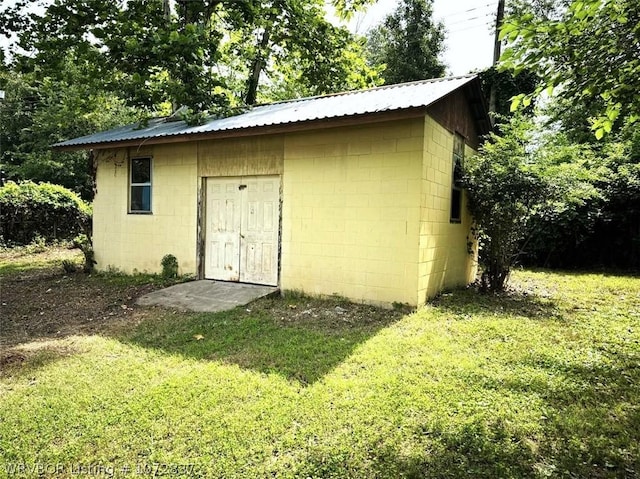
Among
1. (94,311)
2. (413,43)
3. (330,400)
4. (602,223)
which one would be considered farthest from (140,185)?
(413,43)

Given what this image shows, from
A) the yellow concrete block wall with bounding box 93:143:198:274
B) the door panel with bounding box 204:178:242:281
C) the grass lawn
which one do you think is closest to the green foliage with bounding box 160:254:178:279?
the yellow concrete block wall with bounding box 93:143:198:274

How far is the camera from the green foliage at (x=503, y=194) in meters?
6.74

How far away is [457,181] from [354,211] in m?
2.44

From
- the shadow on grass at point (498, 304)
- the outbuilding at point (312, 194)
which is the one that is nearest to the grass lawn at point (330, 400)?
the shadow on grass at point (498, 304)

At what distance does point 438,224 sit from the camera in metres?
6.75

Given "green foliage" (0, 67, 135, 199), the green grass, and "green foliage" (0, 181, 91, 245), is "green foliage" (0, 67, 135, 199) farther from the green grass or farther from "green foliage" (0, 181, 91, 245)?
the green grass

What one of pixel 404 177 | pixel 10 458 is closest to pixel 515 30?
pixel 404 177

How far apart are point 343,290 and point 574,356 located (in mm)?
3345

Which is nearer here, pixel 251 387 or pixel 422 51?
pixel 251 387

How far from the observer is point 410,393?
11.1ft

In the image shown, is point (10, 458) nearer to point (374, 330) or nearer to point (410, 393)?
point (410, 393)

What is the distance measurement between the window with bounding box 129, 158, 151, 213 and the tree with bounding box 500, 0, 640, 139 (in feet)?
25.2

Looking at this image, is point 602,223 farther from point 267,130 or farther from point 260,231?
point 267,130

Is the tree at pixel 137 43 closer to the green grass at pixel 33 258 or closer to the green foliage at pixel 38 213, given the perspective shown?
the green foliage at pixel 38 213
